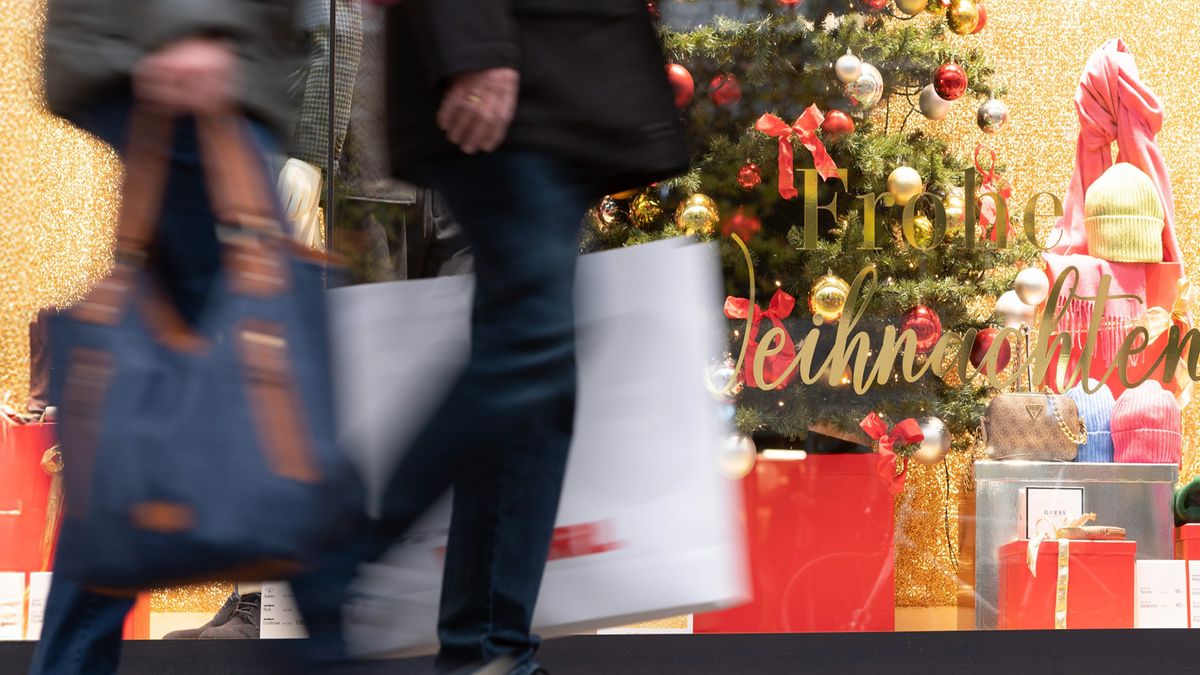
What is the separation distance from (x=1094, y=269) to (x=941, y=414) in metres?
0.40

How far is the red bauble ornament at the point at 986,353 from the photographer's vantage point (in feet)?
8.68

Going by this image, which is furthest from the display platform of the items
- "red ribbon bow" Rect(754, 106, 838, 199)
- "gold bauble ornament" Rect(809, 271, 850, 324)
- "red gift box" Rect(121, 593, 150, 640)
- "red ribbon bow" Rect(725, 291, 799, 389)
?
"red ribbon bow" Rect(754, 106, 838, 199)

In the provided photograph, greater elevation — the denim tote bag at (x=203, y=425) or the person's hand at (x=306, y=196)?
the person's hand at (x=306, y=196)

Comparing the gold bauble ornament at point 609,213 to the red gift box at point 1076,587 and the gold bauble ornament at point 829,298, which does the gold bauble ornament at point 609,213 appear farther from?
the red gift box at point 1076,587

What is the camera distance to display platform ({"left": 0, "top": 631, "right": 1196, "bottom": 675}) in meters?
2.06

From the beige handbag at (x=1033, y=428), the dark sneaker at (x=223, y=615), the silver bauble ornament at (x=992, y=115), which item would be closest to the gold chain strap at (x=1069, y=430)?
the beige handbag at (x=1033, y=428)

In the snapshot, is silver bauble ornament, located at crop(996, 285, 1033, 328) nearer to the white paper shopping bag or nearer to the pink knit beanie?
the pink knit beanie

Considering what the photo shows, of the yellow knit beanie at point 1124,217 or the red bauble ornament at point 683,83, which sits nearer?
the red bauble ornament at point 683,83

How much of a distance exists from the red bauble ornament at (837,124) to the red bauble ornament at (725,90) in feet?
0.56

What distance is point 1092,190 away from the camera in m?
2.76

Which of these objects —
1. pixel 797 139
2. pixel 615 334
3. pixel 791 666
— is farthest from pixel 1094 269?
pixel 615 334

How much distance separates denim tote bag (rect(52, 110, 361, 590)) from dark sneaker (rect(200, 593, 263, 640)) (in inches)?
52.3

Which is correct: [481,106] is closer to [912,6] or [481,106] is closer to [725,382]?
[725,382]

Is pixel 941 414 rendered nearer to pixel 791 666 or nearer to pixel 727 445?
pixel 727 445
